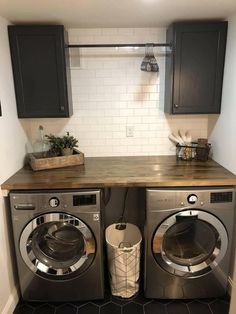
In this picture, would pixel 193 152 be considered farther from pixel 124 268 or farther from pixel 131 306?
pixel 131 306

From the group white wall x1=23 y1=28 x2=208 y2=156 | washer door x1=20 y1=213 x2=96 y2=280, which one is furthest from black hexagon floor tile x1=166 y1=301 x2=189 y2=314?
white wall x1=23 y1=28 x2=208 y2=156

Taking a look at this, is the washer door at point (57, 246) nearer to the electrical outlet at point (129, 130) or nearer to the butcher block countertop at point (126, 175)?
the butcher block countertop at point (126, 175)

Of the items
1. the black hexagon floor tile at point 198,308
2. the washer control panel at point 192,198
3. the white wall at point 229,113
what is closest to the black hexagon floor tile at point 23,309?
the black hexagon floor tile at point 198,308

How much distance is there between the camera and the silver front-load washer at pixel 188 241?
1688 mm

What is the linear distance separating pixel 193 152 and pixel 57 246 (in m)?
1.47

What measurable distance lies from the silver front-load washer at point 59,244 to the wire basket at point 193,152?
983mm

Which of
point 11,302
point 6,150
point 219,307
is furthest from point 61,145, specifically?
point 219,307

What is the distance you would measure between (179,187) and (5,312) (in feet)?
5.08

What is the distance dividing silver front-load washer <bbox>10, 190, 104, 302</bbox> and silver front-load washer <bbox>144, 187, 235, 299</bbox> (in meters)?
0.40

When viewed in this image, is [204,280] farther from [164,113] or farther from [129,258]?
[164,113]

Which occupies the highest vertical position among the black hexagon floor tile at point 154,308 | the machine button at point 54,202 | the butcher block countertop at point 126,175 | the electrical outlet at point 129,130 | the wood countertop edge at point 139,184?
the electrical outlet at point 129,130

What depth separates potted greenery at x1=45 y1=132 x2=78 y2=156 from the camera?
6.95ft

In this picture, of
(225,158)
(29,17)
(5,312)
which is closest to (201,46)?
(225,158)

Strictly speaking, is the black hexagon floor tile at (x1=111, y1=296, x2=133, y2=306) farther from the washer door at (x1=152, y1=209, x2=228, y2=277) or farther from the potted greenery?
the potted greenery
